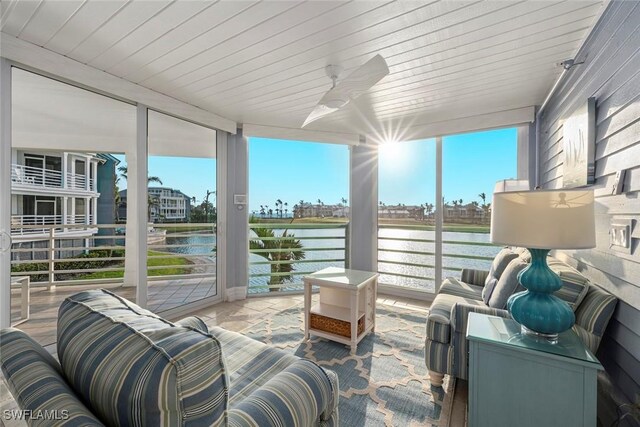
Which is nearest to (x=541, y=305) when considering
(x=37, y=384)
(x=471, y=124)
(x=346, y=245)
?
(x=37, y=384)

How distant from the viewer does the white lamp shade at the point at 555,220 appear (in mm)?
1155

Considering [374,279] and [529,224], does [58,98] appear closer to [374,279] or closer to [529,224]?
[374,279]

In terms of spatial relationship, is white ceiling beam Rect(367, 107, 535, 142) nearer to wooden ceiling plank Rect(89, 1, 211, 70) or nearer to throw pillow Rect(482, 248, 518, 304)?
throw pillow Rect(482, 248, 518, 304)

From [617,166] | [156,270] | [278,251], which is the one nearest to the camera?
[617,166]

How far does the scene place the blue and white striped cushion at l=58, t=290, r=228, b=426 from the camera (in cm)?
57

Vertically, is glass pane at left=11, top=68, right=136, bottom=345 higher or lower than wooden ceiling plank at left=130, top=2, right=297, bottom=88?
lower

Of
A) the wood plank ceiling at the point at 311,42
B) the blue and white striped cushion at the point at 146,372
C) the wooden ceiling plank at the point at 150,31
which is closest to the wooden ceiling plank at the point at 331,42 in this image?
the wood plank ceiling at the point at 311,42

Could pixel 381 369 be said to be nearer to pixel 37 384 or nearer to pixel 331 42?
pixel 37 384

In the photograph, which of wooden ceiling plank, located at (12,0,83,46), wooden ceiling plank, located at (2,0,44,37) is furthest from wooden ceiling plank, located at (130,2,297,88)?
wooden ceiling plank, located at (2,0,44,37)

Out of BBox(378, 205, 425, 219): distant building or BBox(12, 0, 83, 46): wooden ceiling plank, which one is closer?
BBox(12, 0, 83, 46): wooden ceiling plank

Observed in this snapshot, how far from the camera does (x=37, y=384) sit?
690mm

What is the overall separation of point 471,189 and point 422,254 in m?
1.04

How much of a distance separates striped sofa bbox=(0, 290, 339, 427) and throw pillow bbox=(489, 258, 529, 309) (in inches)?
57.3

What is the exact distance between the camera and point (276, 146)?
12.9 feet
